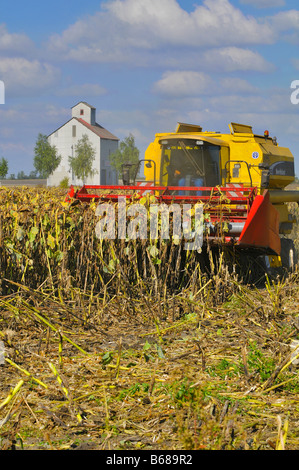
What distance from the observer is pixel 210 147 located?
34.8 feet

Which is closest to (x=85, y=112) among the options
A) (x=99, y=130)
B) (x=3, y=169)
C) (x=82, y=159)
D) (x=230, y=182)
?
(x=99, y=130)

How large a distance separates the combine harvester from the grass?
788 mm

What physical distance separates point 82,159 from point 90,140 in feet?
12.9

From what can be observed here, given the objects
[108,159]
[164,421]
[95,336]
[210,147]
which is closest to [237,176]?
[210,147]

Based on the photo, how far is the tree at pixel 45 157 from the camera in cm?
7359

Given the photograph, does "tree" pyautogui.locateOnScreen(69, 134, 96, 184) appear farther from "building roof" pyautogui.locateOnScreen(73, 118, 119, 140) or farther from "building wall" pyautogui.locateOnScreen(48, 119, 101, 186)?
"building roof" pyautogui.locateOnScreen(73, 118, 119, 140)

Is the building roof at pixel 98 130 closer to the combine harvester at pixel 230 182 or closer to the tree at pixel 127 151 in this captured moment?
the tree at pixel 127 151

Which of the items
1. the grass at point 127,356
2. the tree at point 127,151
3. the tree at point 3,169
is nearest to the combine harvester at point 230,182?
the grass at point 127,356

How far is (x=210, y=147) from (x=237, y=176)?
0.74 meters

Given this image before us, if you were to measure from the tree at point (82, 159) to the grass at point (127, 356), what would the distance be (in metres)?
63.5

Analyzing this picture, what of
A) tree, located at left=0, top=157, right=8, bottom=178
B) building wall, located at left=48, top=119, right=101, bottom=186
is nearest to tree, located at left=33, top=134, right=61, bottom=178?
building wall, located at left=48, top=119, right=101, bottom=186

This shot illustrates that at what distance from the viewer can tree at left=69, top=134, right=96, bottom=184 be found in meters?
71.1

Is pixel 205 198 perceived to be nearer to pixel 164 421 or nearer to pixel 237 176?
pixel 237 176

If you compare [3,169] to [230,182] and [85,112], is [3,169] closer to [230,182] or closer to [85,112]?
[85,112]
